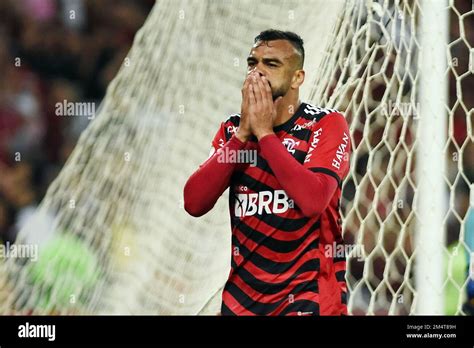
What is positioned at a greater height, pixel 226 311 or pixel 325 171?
pixel 325 171

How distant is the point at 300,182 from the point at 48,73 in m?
2.18

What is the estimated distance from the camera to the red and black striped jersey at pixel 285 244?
5.22 feet

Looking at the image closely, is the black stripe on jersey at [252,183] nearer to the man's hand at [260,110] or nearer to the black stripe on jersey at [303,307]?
the man's hand at [260,110]

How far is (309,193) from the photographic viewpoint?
5.02 ft

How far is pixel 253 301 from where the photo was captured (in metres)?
1.61

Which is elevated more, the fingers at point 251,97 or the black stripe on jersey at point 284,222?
the fingers at point 251,97

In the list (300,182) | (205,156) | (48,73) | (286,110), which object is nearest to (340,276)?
(300,182)

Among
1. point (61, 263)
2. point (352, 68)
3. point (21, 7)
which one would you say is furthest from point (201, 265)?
point (21, 7)

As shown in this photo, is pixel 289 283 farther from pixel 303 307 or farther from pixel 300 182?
pixel 300 182

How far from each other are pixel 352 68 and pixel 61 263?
98 centimetres

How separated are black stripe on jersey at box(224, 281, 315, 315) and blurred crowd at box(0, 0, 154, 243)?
70.9 inches

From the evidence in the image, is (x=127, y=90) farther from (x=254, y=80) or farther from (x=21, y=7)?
(x=21, y=7)
